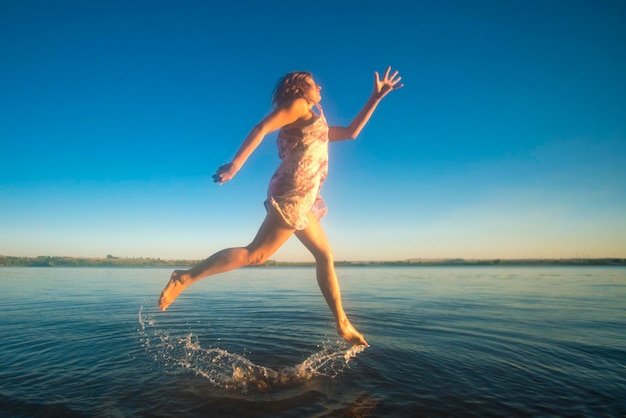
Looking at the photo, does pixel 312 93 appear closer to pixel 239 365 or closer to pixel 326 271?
pixel 326 271

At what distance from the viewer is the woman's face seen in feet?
10.0

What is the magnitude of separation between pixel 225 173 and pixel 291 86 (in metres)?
1.19

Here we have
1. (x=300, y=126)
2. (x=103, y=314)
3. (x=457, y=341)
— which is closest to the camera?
(x=300, y=126)

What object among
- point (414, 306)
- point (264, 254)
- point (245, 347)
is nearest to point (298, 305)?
point (414, 306)

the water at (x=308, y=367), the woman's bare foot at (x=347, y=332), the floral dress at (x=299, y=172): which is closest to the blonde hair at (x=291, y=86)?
the floral dress at (x=299, y=172)

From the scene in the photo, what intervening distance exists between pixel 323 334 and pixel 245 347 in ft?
4.69

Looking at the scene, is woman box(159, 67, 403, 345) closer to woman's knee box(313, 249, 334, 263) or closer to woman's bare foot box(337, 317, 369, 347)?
woman's knee box(313, 249, 334, 263)

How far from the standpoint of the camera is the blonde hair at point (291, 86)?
3078 mm

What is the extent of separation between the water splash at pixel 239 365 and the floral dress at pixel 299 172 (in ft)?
5.60

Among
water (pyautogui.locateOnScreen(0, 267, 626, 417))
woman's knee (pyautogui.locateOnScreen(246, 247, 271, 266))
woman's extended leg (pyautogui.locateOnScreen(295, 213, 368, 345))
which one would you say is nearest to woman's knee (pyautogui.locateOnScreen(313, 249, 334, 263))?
woman's extended leg (pyautogui.locateOnScreen(295, 213, 368, 345))

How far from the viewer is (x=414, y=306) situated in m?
8.92

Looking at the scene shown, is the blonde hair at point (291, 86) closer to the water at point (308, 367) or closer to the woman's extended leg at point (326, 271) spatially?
the woman's extended leg at point (326, 271)

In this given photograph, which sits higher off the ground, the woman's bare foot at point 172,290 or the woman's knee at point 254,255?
the woman's knee at point 254,255

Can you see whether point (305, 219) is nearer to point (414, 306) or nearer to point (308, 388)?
point (308, 388)
